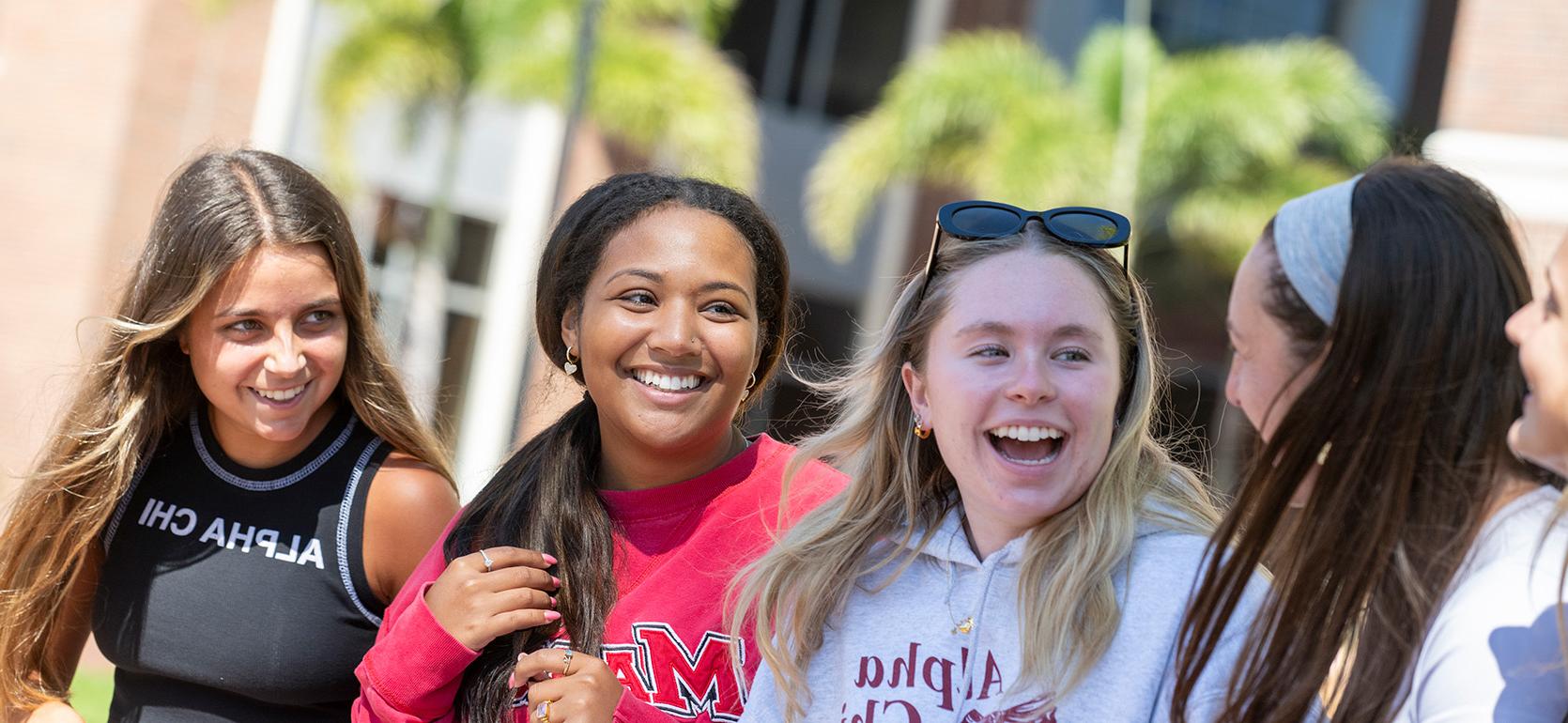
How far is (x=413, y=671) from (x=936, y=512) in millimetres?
984

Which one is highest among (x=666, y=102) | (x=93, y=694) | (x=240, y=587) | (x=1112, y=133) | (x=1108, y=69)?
(x=1108, y=69)

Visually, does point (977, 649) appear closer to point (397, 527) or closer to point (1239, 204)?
point (397, 527)

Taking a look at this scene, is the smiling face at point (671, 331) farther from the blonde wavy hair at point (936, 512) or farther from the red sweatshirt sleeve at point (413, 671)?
the red sweatshirt sleeve at point (413, 671)

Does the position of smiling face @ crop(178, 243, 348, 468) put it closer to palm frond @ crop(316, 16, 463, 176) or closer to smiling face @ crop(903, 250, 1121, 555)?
smiling face @ crop(903, 250, 1121, 555)

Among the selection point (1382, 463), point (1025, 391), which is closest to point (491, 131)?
point (1025, 391)

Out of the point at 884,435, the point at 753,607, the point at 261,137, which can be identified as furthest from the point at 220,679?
the point at 261,137

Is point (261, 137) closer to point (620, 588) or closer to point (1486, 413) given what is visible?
point (620, 588)

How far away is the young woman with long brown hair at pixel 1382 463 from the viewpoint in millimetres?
1992

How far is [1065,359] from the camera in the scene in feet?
8.42

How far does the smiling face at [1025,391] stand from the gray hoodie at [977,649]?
11 centimetres

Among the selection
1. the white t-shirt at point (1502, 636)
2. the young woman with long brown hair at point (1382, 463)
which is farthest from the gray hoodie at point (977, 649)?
the white t-shirt at point (1502, 636)

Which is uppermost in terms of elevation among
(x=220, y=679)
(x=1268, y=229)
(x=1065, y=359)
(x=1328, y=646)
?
(x=1268, y=229)

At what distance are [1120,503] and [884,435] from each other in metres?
0.55

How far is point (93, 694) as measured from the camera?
7617 mm
